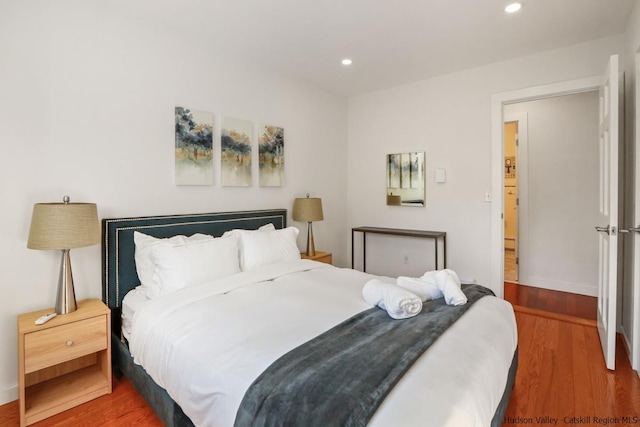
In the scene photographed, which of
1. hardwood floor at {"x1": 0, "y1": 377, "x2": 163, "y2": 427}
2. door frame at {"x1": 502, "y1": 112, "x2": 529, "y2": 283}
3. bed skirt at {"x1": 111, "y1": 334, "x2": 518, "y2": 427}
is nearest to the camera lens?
bed skirt at {"x1": 111, "y1": 334, "x2": 518, "y2": 427}

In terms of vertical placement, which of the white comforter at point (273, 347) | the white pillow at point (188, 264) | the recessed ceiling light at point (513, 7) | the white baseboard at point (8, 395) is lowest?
the white baseboard at point (8, 395)

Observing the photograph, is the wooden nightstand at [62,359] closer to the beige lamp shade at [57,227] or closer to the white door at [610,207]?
the beige lamp shade at [57,227]

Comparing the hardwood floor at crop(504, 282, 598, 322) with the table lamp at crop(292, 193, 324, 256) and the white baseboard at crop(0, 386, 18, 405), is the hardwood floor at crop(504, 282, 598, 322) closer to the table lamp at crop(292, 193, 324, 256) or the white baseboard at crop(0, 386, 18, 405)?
the table lamp at crop(292, 193, 324, 256)

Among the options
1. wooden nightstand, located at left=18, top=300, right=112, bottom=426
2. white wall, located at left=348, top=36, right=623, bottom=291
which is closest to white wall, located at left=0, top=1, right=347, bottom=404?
wooden nightstand, located at left=18, top=300, right=112, bottom=426

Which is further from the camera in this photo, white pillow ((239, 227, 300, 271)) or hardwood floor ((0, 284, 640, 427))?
white pillow ((239, 227, 300, 271))

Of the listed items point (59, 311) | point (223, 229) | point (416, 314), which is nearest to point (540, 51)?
point (416, 314)

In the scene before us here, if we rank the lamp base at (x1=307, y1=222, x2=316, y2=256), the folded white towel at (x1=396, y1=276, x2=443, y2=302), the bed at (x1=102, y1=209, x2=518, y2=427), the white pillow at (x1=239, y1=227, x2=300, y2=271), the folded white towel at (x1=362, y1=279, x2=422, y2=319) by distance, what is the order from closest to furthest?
the bed at (x1=102, y1=209, x2=518, y2=427), the folded white towel at (x1=362, y1=279, x2=422, y2=319), the folded white towel at (x1=396, y1=276, x2=443, y2=302), the white pillow at (x1=239, y1=227, x2=300, y2=271), the lamp base at (x1=307, y1=222, x2=316, y2=256)

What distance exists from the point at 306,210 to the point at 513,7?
2462 millimetres

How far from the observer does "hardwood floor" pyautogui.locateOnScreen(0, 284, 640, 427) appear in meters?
1.90

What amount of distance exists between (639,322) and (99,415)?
3.41 metres

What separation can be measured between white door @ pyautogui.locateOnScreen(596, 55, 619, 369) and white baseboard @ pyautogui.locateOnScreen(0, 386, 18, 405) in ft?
12.8

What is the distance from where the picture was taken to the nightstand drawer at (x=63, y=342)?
1.83m

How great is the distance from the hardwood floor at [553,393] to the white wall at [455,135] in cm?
100

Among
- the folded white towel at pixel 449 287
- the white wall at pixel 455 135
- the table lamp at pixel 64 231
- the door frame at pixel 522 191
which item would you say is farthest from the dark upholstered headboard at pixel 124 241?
the door frame at pixel 522 191
